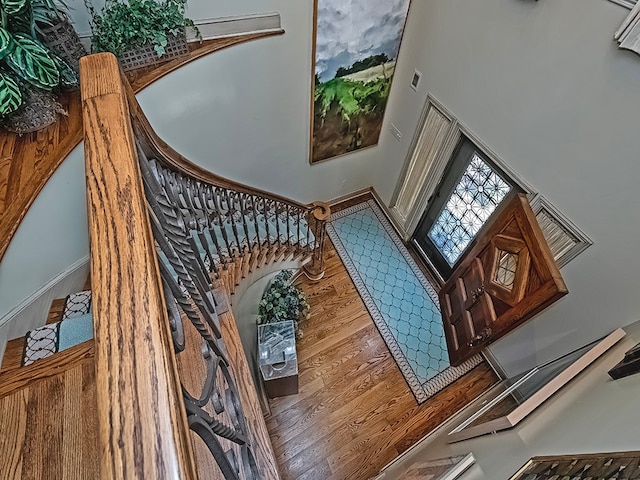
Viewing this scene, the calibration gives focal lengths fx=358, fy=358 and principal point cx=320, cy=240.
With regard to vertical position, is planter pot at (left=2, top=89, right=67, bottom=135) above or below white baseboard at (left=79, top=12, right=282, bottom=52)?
below

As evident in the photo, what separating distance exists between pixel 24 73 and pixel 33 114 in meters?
0.34

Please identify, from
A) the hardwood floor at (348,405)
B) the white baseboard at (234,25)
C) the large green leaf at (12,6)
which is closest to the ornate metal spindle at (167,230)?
the large green leaf at (12,6)

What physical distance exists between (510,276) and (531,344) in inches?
27.2

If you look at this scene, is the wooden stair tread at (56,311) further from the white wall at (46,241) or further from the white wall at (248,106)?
the white wall at (248,106)

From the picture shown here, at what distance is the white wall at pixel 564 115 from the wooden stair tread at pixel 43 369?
8.57 feet

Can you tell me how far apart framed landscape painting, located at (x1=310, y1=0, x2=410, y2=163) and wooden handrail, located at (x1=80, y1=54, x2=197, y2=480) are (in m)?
2.61

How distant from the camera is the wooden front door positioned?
222cm

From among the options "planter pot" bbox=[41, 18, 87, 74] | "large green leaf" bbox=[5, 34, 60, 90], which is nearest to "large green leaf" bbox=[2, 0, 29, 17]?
"large green leaf" bbox=[5, 34, 60, 90]

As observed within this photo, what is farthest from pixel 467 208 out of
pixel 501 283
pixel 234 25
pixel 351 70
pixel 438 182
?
pixel 234 25

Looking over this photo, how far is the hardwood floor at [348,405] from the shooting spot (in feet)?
9.34

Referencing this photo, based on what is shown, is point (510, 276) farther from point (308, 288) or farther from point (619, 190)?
point (308, 288)

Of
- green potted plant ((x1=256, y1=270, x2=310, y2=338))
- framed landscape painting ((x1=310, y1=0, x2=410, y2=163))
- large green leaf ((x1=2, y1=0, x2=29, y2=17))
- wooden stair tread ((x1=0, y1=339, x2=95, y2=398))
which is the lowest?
wooden stair tread ((x1=0, y1=339, x2=95, y2=398))

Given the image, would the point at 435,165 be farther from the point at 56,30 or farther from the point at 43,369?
the point at 43,369

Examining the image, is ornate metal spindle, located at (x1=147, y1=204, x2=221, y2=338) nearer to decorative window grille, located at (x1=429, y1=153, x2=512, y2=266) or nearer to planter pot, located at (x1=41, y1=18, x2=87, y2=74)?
planter pot, located at (x1=41, y1=18, x2=87, y2=74)
